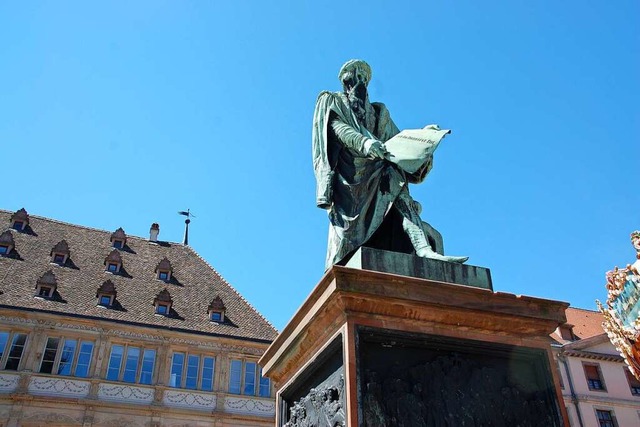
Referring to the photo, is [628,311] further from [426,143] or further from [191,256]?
[191,256]

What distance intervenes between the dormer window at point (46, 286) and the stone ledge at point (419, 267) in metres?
23.2

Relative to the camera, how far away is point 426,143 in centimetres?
430

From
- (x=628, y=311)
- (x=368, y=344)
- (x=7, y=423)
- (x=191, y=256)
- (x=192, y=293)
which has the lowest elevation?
(x=368, y=344)

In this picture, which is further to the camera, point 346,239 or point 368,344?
point 346,239

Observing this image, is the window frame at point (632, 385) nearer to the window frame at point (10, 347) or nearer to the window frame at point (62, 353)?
the window frame at point (62, 353)

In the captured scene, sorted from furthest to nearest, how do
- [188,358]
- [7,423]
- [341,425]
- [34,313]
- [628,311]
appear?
[188,358] < [34,313] < [7,423] < [628,311] < [341,425]

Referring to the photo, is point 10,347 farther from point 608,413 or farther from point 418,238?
point 608,413

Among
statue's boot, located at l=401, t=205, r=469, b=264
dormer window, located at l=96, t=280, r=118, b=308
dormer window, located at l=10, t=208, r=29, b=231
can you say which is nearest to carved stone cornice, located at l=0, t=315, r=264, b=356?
dormer window, located at l=96, t=280, r=118, b=308

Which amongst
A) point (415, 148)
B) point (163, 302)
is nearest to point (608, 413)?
point (163, 302)

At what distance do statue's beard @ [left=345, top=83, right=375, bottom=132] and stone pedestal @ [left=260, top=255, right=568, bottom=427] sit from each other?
6.47ft

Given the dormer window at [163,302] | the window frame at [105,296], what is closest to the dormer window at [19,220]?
the window frame at [105,296]

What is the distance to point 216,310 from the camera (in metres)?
26.4

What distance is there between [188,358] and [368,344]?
22.2 meters

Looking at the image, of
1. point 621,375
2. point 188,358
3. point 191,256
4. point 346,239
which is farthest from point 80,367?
point 621,375
